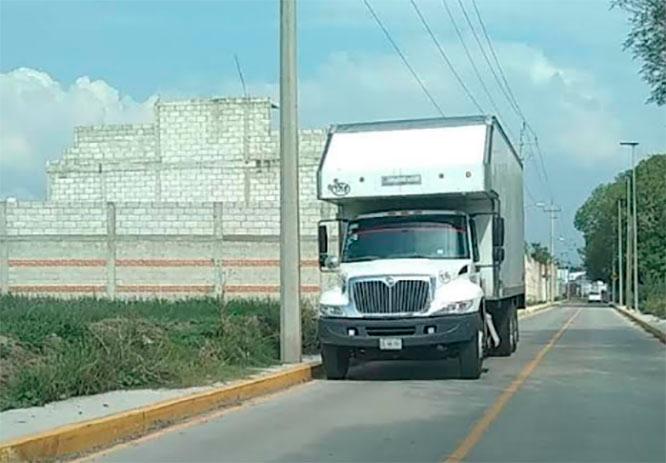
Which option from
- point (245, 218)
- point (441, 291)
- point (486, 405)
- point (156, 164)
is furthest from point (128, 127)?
point (486, 405)

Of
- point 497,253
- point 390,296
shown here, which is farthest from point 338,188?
point 497,253

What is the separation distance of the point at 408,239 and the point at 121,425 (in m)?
8.19

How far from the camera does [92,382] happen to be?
1555cm

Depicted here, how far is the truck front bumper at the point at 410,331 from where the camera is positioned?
19.0 meters

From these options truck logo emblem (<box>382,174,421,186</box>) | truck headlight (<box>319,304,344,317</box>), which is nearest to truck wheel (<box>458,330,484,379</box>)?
truck headlight (<box>319,304,344,317</box>)

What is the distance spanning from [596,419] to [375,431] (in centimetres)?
284

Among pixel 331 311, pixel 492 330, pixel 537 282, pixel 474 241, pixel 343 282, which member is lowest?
pixel 537 282

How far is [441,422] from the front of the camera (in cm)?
1415

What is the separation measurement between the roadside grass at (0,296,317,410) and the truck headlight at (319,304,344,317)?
1607mm

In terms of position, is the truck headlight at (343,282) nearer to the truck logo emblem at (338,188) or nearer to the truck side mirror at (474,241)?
the truck logo emblem at (338,188)

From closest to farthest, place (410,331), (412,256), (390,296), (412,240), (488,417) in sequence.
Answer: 1. (488,417)
2. (410,331)
3. (390,296)
4. (412,256)
5. (412,240)

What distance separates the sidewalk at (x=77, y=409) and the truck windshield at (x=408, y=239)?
415 centimetres

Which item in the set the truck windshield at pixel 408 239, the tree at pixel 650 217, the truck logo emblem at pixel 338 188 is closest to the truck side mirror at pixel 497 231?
the truck windshield at pixel 408 239

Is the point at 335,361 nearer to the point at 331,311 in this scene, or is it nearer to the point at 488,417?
the point at 331,311
